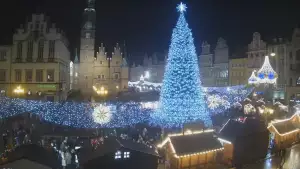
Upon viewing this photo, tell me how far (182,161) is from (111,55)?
43069mm

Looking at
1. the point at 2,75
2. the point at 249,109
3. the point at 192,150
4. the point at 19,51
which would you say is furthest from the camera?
the point at 19,51

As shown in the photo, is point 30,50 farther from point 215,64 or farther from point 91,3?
point 215,64

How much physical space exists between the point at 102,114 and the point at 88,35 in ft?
124

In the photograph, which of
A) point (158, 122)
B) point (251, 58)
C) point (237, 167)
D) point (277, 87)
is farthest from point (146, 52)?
point (237, 167)

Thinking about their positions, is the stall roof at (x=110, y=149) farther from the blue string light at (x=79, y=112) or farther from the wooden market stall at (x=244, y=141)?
the blue string light at (x=79, y=112)

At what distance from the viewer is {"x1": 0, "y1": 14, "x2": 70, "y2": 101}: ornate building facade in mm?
41500

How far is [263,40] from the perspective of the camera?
5234 cm

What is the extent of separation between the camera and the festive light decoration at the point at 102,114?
80.4 feet

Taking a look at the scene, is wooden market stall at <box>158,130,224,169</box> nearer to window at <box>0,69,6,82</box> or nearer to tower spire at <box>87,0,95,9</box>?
window at <box>0,69,6,82</box>

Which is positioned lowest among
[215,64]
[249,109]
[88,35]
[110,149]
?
[110,149]

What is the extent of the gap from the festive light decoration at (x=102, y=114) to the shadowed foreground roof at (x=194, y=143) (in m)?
8.92

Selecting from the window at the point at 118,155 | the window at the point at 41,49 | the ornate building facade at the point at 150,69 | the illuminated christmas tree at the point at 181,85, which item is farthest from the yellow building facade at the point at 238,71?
the window at the point at 118,155

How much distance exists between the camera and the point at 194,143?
18.0 metres

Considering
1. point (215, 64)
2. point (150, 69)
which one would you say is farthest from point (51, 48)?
point (150, 69)
